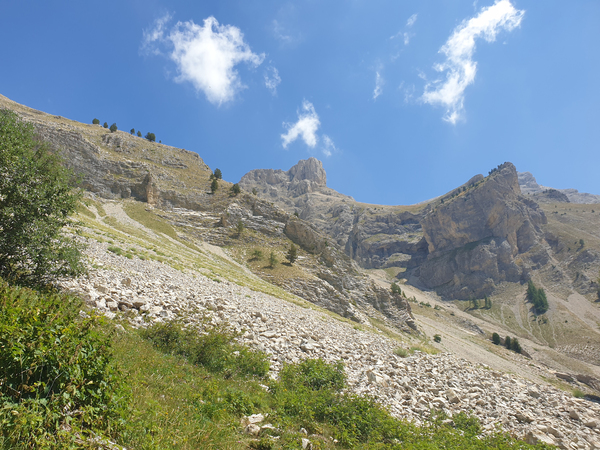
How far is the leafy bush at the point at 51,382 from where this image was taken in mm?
3117

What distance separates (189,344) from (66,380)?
20.3 feet

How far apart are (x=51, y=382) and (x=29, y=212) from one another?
9.34 meters

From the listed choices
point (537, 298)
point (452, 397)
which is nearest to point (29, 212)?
point (452, 397)

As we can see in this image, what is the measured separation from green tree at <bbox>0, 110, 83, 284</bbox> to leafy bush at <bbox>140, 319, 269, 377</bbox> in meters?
4.59

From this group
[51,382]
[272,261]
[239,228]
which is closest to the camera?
[51,382]

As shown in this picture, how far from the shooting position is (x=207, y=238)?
223 feet

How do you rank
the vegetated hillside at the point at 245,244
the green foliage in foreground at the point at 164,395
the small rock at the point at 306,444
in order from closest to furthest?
the green foliage in foreground at the point at 164,395, the small rock at the point at 306,444, the vegetated hillside at the point at 245,244

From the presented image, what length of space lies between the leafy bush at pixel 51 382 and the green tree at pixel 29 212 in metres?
7.33

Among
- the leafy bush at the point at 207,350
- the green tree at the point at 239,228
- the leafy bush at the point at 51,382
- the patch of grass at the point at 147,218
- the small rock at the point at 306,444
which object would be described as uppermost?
the green tree at the point at 239,228

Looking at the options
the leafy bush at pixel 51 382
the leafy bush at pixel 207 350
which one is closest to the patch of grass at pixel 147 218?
the leafy bush at pixel 207 350

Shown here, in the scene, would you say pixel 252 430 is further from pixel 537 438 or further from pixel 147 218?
pixel 147 218

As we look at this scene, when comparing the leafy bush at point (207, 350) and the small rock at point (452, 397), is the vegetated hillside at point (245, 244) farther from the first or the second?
the small rock at point (452, 397)

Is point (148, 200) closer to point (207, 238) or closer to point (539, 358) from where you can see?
point (207, 238)

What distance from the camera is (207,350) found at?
943 cm
